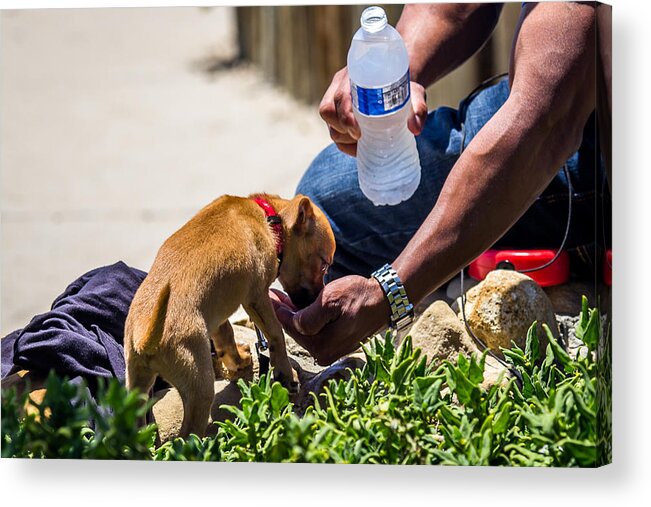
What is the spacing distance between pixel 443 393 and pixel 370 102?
1.32 metres

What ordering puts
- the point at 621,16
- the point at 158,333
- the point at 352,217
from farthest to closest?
the point at 352,217 → the point at 621,16 → the point at 158,333

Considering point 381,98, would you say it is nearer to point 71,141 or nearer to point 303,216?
point 303,216

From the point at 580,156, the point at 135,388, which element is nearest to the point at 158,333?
the point at 135,388

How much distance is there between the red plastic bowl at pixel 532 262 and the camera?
4.96 metres

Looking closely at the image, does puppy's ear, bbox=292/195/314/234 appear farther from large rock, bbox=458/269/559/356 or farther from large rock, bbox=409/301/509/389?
large rock, bbox=458/269/559/356

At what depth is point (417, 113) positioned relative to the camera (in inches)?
190

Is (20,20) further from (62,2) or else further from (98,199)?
(98,199)

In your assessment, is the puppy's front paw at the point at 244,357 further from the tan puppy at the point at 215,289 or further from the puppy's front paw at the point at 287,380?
the puppy's front paw at the point at 287,380

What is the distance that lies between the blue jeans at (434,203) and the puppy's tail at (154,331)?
931 mm

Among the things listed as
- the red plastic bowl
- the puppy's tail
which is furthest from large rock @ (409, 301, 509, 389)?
the puppy's tail

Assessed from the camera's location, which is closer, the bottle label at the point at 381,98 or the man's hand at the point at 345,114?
the bottle label at the point at 381,98

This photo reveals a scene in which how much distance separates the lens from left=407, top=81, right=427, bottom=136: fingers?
4828 mm

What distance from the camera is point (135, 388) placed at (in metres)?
4.39

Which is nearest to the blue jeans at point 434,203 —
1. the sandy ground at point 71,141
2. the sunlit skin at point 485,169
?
the sunlit skin at point 485,169
